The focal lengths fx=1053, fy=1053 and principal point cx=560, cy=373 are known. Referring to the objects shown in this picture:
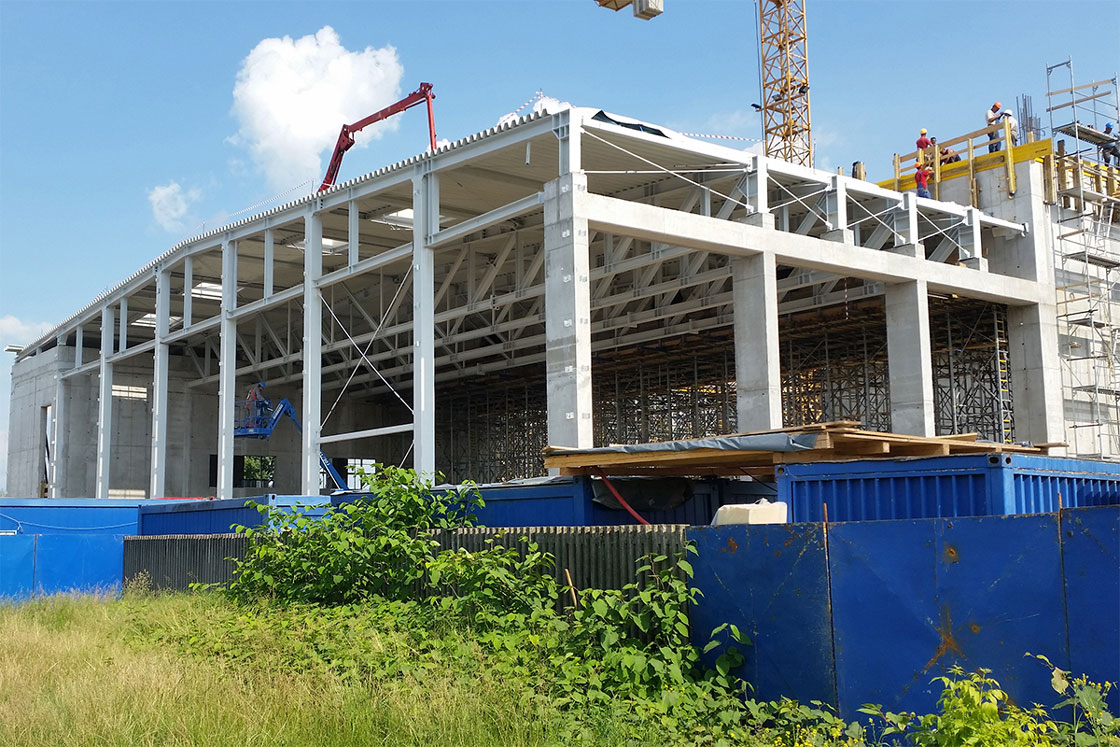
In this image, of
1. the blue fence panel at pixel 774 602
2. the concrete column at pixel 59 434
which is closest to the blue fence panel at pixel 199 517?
the blue fence panel at pixel 774 602

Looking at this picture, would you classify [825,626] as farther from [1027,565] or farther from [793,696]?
[1027,565]

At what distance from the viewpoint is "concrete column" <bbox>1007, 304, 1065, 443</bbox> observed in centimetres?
3044

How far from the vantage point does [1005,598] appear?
322 inches

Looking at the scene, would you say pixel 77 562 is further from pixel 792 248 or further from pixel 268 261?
pixel 792 248

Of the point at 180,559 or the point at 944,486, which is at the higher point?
the point at 944,486

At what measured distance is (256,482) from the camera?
182ft

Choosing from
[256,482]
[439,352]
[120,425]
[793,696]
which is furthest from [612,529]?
[256,482]

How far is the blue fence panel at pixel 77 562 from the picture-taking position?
2236 cm

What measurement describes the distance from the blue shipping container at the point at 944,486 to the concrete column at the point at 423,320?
1364cm

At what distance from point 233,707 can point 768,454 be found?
291 inches

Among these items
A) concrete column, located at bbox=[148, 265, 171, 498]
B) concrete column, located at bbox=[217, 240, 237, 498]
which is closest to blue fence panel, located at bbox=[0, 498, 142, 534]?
concrete column, located at bbox=[217, 240, 237, 498]

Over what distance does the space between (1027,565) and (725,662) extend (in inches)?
110

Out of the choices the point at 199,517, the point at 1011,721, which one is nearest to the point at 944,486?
the point at 1011,721

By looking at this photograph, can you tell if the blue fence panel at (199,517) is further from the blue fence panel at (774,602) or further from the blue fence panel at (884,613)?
the blue fence panel at (884,613)
